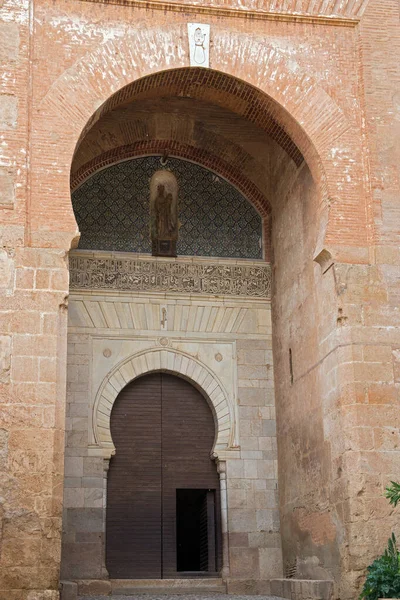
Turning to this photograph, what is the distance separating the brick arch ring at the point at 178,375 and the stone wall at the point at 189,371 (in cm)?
2

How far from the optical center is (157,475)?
32.1ft

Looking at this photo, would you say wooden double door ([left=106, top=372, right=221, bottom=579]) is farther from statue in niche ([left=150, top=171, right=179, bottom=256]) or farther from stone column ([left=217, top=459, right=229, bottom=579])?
statue in niche ([left=150, top=171, right=179, bottom=256])

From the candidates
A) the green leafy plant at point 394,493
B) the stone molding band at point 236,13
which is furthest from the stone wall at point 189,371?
the stone molding band at point 236,13

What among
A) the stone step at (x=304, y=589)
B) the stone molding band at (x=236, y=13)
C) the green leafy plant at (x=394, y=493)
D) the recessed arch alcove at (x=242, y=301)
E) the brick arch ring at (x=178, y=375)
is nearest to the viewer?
the green leafy plant at (x=394, y=493)

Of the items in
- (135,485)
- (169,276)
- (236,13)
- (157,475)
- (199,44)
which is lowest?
(135,485)

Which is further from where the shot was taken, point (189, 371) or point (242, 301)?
point (242, 301)

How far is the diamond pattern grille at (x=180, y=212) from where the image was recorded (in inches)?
409

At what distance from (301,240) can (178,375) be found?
6.84 ft

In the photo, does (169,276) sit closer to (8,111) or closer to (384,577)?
(8,111)

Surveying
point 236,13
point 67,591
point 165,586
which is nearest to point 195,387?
point 165,586

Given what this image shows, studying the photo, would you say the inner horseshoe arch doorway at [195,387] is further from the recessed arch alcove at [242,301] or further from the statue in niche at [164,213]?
the statue in niche at [164,213]

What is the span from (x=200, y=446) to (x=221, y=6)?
185 inches

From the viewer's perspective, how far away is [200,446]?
998 cm

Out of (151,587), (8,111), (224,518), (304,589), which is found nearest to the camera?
(8,111)
